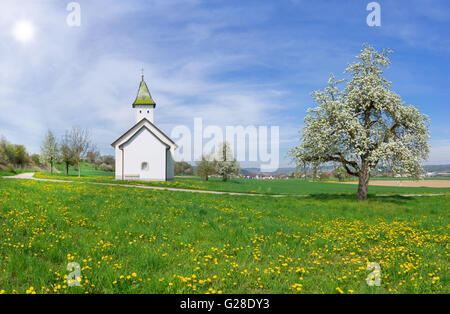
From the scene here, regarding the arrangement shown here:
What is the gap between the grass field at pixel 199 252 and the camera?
5.54 m

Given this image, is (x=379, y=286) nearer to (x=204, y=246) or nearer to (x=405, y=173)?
(x=204, y=246)

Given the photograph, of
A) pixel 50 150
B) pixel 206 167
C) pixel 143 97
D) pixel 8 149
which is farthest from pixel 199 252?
pixel 8 149

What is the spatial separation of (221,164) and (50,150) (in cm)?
3865

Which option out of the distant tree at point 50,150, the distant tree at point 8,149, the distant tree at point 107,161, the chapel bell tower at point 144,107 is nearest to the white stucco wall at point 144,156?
the chapel bell tower at point 144,107

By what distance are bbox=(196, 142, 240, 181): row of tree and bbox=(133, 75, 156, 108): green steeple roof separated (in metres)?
20.2

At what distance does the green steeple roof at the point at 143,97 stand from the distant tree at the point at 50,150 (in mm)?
24395

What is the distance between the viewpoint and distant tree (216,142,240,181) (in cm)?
6003

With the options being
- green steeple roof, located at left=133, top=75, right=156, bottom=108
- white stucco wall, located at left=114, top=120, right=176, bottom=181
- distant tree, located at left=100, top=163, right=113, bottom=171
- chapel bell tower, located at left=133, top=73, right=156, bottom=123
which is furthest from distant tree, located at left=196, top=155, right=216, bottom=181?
distant tree, located at left=100, top=163, right=113, bottom=171

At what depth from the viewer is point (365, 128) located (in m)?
23.3

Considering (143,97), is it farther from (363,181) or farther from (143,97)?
(363,181)

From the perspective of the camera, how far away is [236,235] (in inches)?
370

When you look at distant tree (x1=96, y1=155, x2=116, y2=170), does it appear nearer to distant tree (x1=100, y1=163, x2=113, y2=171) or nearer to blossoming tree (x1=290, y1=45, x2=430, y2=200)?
distant tree (x1=100, y1=163, x2=113, y2=171)

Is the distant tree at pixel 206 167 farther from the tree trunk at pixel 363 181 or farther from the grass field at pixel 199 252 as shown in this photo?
the grass field at pixel 199 252
